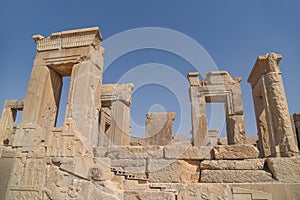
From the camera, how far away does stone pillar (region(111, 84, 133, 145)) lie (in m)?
10.5

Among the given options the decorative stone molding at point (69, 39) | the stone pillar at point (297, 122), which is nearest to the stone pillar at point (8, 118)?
the decorative stone molding at point (69, 39)

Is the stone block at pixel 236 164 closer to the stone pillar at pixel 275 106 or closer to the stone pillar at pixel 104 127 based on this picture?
the stone pillar at pixel 275 106

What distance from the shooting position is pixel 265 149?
24.3ft

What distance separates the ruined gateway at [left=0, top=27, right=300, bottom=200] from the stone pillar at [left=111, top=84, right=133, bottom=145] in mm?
49

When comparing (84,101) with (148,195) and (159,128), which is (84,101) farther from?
(159,128)

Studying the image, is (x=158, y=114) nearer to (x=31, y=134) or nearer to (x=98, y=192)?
(x=31, y=134)

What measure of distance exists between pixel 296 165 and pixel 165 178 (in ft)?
9.39

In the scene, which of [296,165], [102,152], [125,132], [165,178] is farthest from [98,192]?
[125,132]

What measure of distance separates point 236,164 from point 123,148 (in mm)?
2811

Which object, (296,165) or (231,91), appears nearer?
(296,165)

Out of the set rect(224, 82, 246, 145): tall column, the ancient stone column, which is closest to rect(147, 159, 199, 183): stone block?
the ancient stone column

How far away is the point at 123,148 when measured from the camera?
5.85 m

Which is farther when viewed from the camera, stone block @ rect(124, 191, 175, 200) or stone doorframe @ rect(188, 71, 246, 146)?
stone doorframe @ rect(188, 71, 246, 146)

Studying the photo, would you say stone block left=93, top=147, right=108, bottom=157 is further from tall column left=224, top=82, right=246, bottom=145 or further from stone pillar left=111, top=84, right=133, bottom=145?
tall column left=224, top=82, right=246, bottom=145
